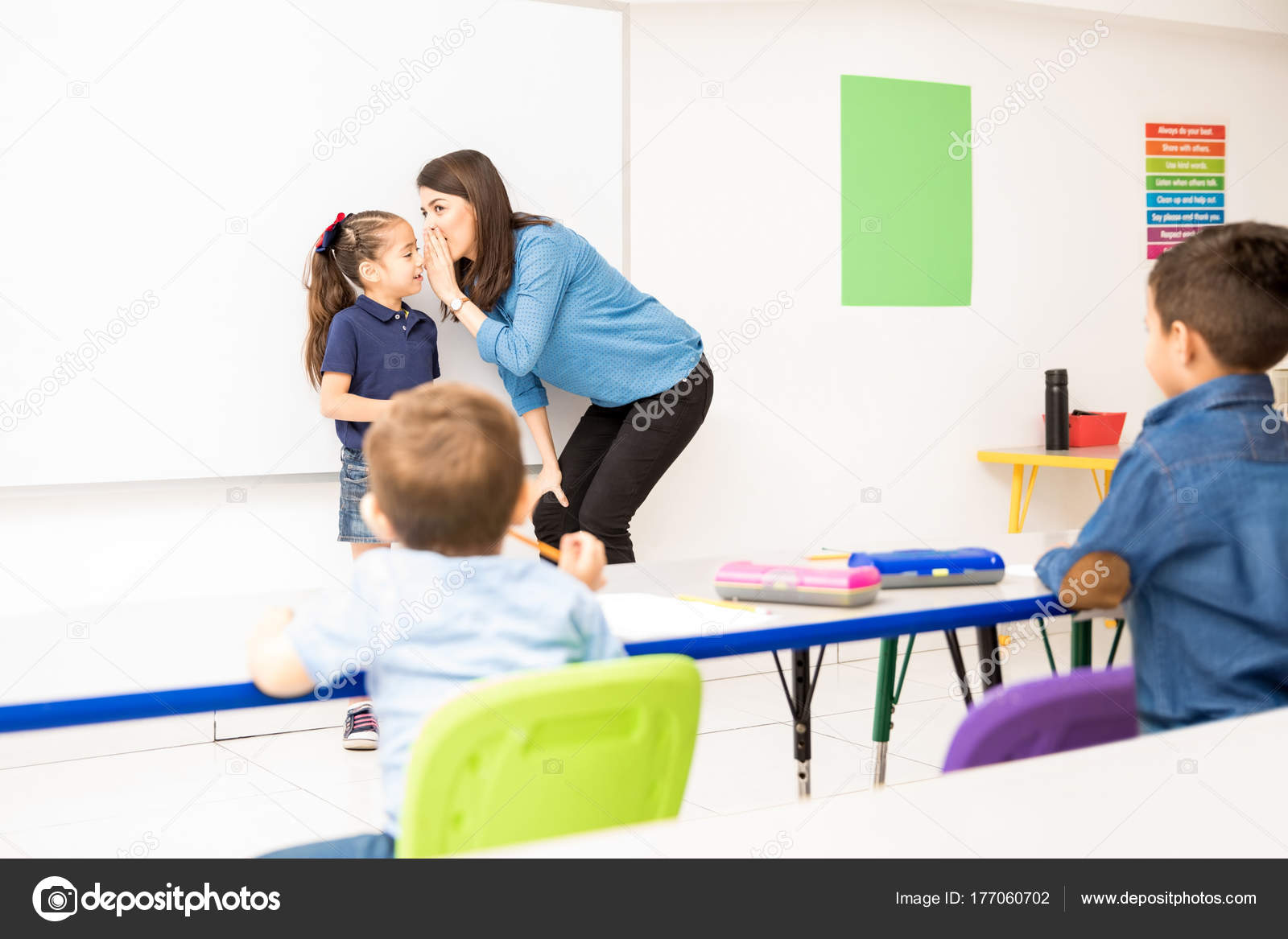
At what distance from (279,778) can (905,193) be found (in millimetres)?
2675

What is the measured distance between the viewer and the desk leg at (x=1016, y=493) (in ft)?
13.0

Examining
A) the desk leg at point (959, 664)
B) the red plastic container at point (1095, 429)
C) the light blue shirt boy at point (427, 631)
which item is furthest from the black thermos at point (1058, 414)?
the light blue shirt boy at point (427, 631)

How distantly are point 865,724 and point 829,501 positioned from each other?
90cm

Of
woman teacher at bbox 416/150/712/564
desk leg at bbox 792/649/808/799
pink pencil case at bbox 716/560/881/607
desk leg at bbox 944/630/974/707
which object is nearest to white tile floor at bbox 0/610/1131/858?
desk leg at bbox 792/649/808/799

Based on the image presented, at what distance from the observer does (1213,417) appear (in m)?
1.47

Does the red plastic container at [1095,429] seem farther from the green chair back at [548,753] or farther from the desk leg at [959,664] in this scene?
the green chair back at [548,753]

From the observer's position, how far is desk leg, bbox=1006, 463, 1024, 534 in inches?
156

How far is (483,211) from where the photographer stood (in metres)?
2.90

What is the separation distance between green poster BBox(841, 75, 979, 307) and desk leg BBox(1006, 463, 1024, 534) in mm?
621

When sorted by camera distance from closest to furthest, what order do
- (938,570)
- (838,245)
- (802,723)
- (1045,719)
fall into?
(1045,719) < (938,570) < (802,723) < (838,245)

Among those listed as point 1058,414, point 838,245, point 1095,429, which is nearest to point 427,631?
point 838,245

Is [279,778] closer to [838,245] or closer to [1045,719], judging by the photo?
[1045,719]

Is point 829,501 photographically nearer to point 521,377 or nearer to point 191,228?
point 521,377
